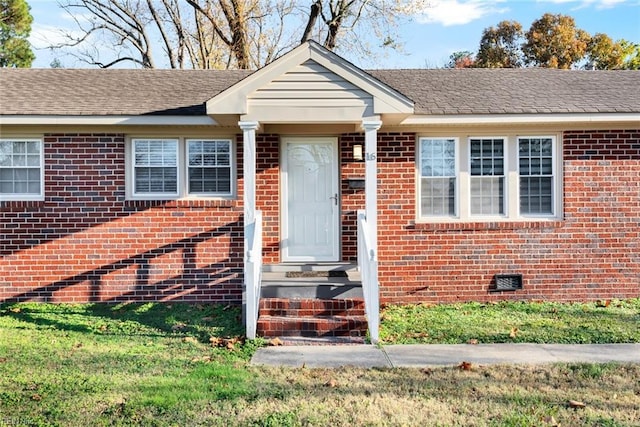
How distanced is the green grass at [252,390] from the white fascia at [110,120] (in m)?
3.52

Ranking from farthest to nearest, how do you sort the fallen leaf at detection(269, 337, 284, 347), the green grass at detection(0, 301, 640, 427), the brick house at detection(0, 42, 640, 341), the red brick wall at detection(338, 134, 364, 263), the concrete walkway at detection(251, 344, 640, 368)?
the red brick wall at detection(338, 134, 364, 263), the brick house at detection(0, 42, 640, 341), the fallen leaf at detection(269, 337, 284, 347), the concrete walkway at detection(251, 344, 640, 368), the green grass at detection(0, 301, 640, 427)

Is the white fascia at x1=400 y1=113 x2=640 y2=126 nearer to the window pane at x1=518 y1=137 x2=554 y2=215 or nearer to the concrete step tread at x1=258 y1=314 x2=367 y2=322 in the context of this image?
the window pane at x1=518 y1=137 x2=554 y2=215

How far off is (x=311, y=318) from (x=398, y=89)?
4796mm

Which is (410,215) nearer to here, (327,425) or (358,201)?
(358,201)

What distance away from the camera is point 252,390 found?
17.7 feet

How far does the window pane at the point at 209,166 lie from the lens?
9.68 meters

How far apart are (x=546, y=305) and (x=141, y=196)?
7.14 m

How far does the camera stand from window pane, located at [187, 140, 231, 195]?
9.68 meters

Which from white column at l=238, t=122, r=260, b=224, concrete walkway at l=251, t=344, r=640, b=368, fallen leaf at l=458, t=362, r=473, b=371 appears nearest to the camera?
fallen leaf at l=458, t=362, r=473, b=371

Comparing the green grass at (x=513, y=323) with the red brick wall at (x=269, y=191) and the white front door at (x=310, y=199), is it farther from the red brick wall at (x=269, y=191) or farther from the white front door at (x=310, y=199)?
the red brick wall at (x=269, y=191)

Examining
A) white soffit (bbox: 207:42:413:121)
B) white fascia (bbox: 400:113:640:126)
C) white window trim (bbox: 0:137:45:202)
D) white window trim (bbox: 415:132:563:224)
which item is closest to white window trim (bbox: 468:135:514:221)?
white window trim (bbox: 415:132:563:224)

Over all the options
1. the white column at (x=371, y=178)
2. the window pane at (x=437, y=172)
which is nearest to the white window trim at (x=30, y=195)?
the white column at (x=371, y=178)

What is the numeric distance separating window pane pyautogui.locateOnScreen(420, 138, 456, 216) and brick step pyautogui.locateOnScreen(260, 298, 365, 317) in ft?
8.33

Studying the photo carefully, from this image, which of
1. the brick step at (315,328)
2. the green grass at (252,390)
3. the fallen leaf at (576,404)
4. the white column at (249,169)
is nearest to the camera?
the green grass at (252,390)
